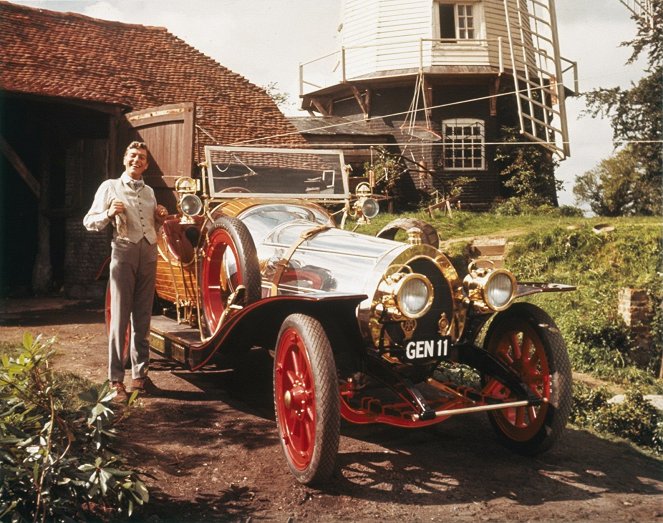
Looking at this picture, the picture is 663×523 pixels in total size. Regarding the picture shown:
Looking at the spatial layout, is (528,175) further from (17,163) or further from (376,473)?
(376,473)

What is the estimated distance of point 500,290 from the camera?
383 cm

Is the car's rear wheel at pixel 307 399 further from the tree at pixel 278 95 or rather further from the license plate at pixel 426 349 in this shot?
the tree at pixel 278 95

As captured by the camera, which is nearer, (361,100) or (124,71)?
(124,71)

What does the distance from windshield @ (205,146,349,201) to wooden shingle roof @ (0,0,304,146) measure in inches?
182

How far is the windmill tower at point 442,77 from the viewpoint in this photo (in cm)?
1700

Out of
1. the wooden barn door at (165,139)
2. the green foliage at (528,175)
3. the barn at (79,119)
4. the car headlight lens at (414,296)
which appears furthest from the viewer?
the green foliage at (528,175)

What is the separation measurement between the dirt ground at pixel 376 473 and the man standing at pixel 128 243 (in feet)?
1.66

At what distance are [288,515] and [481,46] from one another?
16081 mm

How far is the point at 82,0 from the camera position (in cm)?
463

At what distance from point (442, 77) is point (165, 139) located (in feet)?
35.5

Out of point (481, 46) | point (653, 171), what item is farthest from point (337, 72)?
point (653, 171)

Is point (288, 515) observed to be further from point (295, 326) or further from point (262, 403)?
point (262, 403)

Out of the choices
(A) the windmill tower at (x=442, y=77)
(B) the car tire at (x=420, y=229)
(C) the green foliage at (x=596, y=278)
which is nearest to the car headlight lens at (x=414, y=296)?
(B) the car tire at (x=420, y=229)

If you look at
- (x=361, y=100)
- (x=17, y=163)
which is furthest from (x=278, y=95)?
(x=17, y=163)
